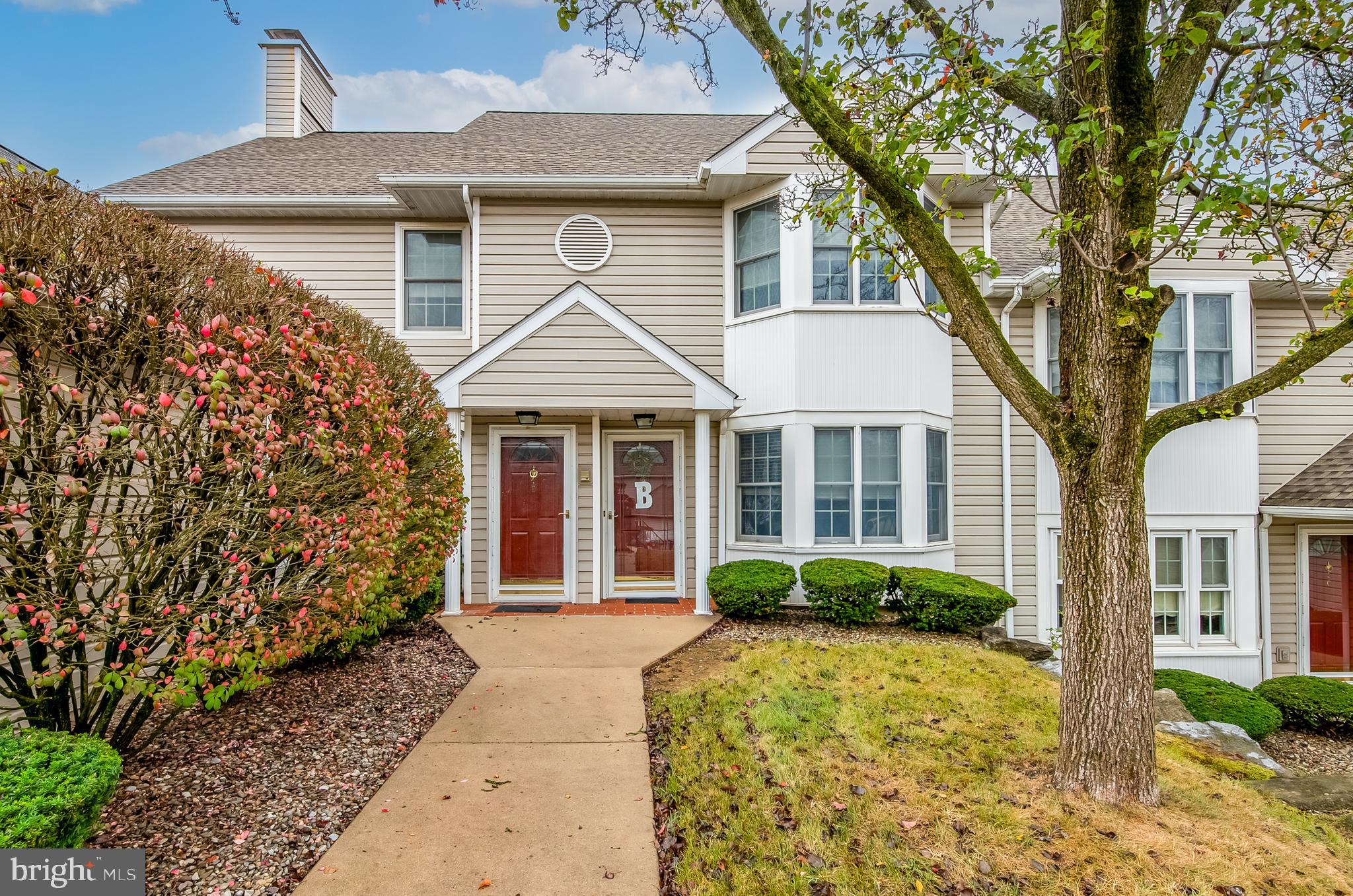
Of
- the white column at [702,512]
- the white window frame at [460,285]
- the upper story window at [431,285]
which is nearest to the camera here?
the white column at [702,512]

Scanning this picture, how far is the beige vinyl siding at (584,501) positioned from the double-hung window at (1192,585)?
602 centimetres

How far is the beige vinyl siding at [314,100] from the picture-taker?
10820 mm

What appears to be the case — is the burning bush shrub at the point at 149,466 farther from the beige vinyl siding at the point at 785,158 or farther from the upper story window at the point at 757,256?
the beige vinyl siding at the point at 785,158

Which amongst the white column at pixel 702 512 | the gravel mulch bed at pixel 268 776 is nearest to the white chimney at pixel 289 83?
the white column at pixel 702 512

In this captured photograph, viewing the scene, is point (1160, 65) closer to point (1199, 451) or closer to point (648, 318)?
point (648, 318)

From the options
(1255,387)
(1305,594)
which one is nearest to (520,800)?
(1255,387)

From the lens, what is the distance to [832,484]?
768 cm

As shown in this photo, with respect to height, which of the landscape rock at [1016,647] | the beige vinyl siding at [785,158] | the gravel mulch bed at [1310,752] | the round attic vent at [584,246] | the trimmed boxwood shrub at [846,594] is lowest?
the gravel mulch bed at [1310,752]

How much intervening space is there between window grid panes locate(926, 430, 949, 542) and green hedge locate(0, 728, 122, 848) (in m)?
7.51

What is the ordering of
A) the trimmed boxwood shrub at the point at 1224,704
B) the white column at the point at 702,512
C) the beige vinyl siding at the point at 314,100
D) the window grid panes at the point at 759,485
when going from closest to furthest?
1. the trimmed boxwood shrub at the point at 1224,704
2. the white column at the point at 702,512
3. the window grid panes at the point at 759,485
4. the beige vinyl siding at the point at 314,100

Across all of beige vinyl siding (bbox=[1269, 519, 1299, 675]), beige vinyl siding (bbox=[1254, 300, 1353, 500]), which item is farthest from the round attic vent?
beige vinyl siding (bbox=[1269, 519, 1299, 675])

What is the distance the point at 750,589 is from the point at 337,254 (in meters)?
7.09

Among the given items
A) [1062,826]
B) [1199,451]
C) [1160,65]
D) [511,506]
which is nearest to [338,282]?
[511,506]

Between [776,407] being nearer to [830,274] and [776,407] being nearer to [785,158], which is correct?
[830,274]
